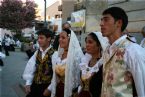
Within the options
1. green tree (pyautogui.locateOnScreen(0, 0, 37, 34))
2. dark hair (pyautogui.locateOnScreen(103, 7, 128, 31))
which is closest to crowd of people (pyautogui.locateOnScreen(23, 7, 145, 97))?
dark hair (pyautogui.locateOnScreen(103, 7, 128, 31))

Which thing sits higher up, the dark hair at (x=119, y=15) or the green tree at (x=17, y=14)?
the dark hair at (x=119, y=15)

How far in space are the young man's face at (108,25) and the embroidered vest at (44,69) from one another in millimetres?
2468

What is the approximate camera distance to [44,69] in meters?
6.18

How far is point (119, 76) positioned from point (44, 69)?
270 centimetres

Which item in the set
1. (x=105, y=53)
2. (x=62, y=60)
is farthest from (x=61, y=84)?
(x=105, y=53)

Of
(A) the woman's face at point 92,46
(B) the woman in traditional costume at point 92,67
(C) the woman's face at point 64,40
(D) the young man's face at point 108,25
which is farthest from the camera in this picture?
(C) the woman's face at point 64,40

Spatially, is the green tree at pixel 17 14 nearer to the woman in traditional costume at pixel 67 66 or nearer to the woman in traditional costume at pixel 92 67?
the woman in traditional costume at pixel 67 66

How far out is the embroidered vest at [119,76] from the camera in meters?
3.59

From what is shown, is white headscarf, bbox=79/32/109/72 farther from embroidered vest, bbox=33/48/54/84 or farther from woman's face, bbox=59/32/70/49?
embroidered vest, bbox=33/48/54/84

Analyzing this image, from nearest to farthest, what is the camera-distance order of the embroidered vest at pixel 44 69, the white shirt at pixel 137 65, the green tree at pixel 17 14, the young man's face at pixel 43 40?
1. the white shirt at pixel 137 65
2. the embroidered vest at pixel 44 69
3. the young man's face at pixel 43 40
4. the green tree at pixel 17 14

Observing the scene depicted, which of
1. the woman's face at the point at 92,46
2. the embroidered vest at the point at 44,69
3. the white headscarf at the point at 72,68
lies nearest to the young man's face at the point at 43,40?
the embroidered vest at the point at 44,69

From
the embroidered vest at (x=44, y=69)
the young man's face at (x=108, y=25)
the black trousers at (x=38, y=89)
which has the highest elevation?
the young man's face at (x=108, y=25)

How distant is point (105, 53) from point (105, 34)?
Answer: 204 millimetres

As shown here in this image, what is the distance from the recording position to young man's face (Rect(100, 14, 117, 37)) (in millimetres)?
3752
